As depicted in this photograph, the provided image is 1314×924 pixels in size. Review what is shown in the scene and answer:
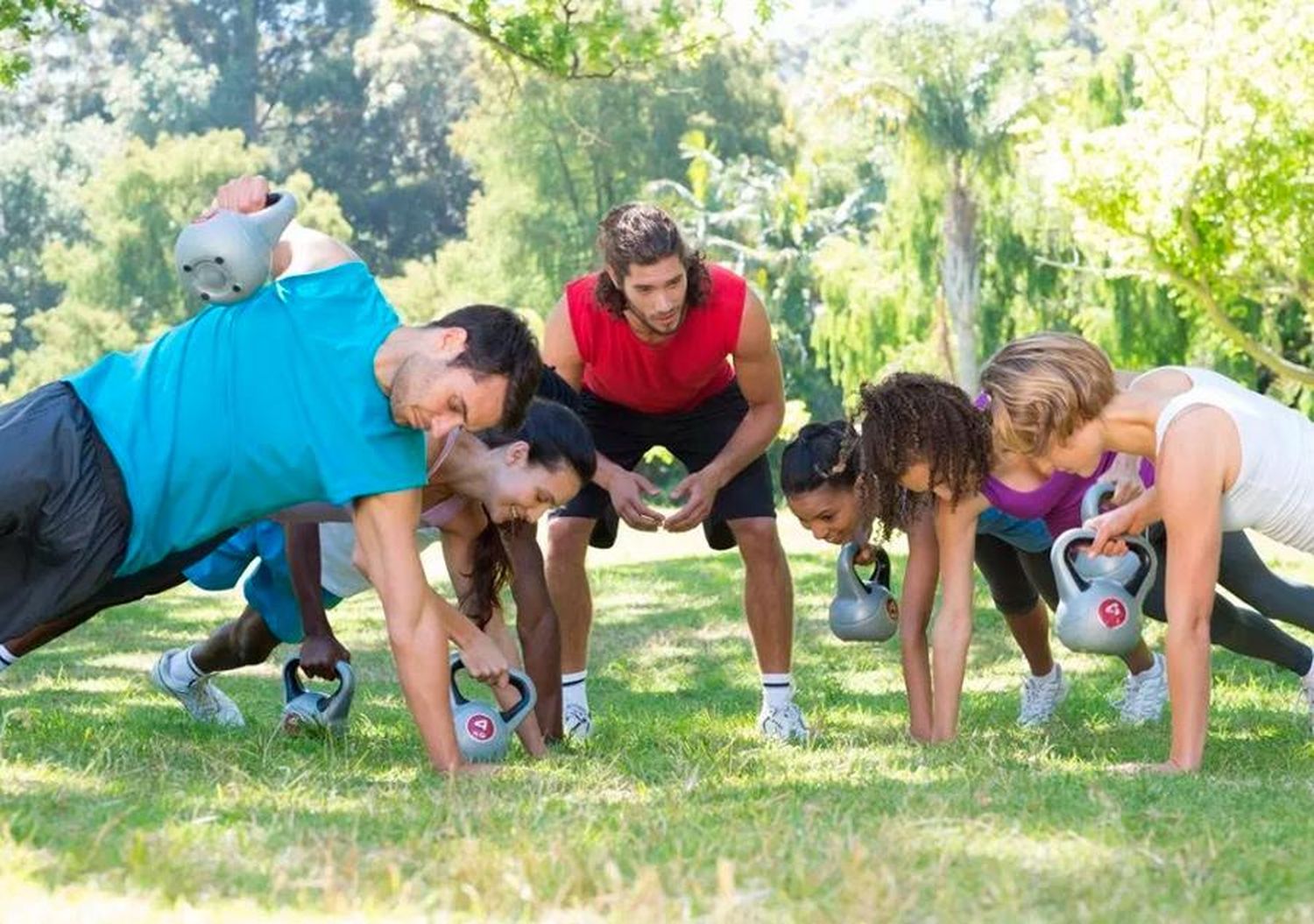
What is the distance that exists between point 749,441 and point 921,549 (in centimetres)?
108

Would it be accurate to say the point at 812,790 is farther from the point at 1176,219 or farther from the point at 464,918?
the point at 1176,219

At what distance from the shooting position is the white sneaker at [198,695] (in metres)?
7.20

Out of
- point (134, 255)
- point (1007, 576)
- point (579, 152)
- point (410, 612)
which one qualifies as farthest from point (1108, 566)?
point (134, 255)

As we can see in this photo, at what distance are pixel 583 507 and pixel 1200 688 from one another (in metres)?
2.86

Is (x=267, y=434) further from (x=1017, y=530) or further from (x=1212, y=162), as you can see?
(x=1212, y=162)

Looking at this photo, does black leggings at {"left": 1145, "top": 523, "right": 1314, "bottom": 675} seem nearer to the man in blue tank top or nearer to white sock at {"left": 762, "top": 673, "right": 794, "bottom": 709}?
white sock at {"left": 762, "top": 673, "right": 794, "bottom": 709}

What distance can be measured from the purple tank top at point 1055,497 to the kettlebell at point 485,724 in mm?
1709

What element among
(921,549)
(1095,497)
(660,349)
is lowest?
(921,549)

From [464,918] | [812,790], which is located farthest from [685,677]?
[464,918]

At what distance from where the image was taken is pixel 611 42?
1340 cm

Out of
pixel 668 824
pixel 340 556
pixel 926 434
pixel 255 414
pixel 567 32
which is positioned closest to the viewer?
pixel 668 824

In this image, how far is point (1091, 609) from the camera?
234 inches

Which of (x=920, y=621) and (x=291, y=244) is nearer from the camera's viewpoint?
(x=291, y=244)

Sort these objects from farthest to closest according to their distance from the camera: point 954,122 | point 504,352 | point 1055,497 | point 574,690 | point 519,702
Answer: point 954,122
point 574,690
point 1055,497
point 519,702
point 504,352
